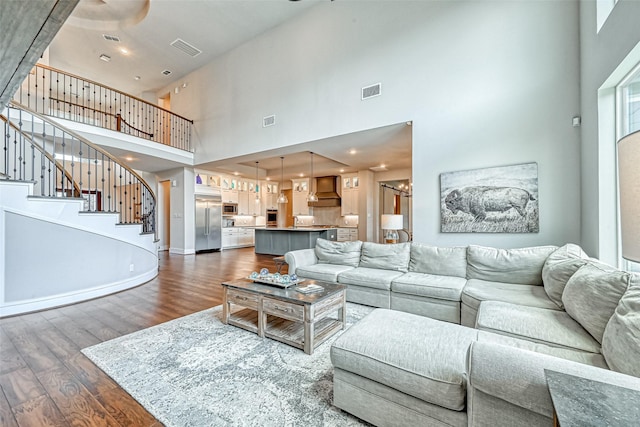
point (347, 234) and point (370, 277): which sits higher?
point (347, 234)

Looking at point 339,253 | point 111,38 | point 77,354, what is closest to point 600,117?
point 339,253

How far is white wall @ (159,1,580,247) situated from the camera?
350cm

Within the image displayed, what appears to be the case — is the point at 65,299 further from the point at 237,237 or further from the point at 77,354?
the point at 237,237

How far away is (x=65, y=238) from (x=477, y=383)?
4.76 m

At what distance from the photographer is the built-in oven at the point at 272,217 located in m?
11.5

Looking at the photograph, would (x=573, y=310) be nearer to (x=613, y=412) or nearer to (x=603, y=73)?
(x=613, y=412)

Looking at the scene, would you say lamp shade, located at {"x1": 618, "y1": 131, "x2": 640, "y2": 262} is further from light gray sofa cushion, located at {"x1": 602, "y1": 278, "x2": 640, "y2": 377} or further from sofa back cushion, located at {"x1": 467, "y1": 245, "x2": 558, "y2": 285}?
sofa back cushion, located at {"x1": 467, "y1": 245, "x2": 558, "y2": 285}

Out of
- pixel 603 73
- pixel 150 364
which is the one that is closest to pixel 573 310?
pixel 603 73

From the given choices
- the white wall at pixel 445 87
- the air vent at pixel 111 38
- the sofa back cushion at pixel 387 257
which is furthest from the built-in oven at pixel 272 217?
the sofa back cushion at pixel 387 257

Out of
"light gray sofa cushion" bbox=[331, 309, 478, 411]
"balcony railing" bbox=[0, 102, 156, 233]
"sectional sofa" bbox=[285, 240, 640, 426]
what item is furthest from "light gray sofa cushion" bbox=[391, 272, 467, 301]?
"balcony railing" bbox=[0, 102, 156, 233]

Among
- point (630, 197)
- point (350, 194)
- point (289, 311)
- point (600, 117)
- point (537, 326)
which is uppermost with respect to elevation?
point (600, 117)

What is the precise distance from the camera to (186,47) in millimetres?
7113

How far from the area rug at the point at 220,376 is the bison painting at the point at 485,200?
2931 millimetres

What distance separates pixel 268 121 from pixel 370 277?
4459 millimetres
